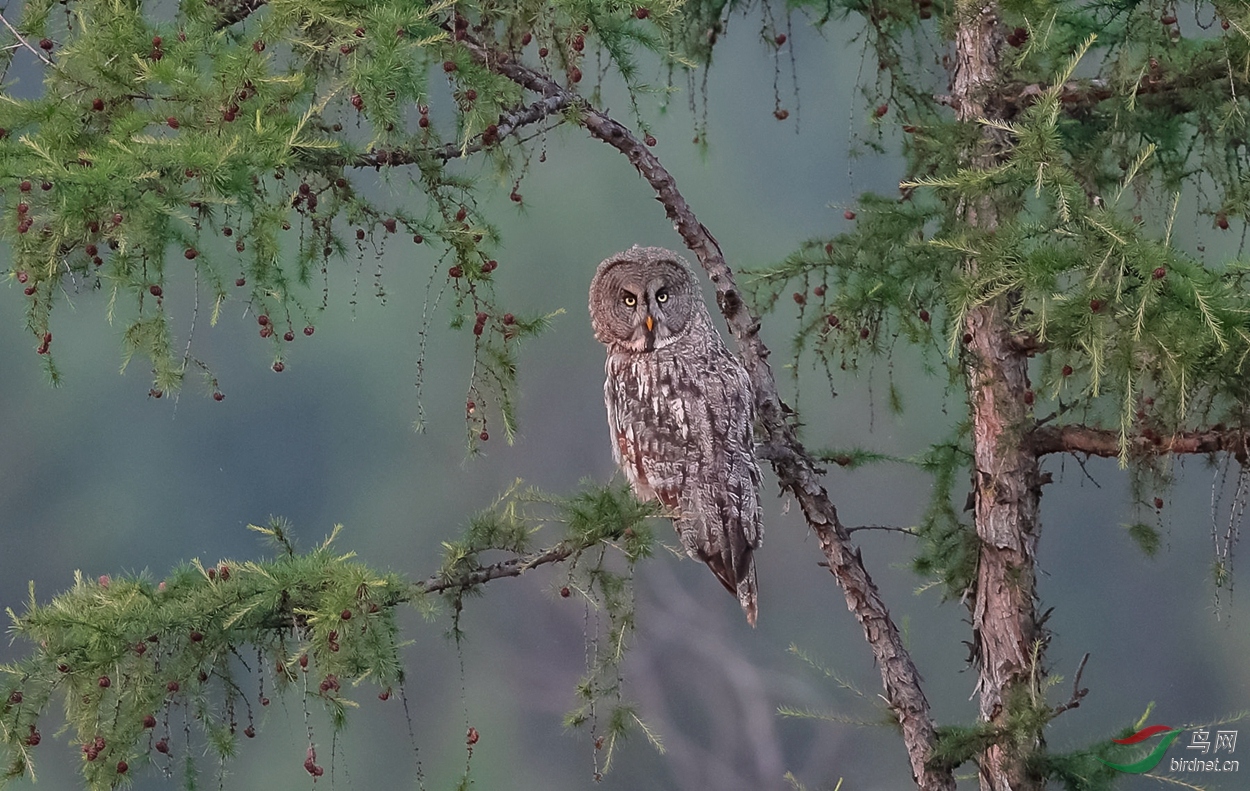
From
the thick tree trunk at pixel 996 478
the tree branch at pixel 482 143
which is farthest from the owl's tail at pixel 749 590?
the tree branch at pixel 482 143

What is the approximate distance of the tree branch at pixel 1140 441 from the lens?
2.54 metres

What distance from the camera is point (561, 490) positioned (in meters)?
5.02

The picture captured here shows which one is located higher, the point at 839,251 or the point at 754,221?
the point at 754,221

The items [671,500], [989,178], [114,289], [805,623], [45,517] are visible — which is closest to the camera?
[114,289]

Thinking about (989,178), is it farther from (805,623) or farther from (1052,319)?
(805,623)

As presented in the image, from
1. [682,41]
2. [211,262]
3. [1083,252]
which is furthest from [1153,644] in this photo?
[211,262]

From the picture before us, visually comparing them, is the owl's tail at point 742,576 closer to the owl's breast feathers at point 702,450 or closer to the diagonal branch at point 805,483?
the owl's breast feathers at point 702,450

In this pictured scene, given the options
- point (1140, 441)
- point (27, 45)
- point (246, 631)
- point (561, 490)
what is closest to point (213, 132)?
point (27, 45)

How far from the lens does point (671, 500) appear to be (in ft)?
10.3

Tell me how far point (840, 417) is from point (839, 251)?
7.58ft

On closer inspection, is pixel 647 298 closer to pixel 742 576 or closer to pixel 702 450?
pixel 702 450

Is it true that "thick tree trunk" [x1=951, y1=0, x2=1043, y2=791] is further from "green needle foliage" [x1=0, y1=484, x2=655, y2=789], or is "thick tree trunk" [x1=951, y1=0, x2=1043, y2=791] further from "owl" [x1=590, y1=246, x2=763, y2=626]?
"green needle foliage" [x1=0, y1=484, x2=655, y2=789]

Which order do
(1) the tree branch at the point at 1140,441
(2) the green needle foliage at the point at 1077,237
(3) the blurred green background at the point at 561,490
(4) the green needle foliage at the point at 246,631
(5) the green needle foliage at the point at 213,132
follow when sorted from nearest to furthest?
(5) the green needle foliage at the point at 213,132 < (2) the green needle foliage at the point at 1077,237 < (4) the green needle foliage at the point at 246,631 < (1) the tree branch at the point at 1140,441 < (3) the blurred green background at the point at 561,490

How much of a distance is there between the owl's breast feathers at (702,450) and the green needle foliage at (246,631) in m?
0.55
